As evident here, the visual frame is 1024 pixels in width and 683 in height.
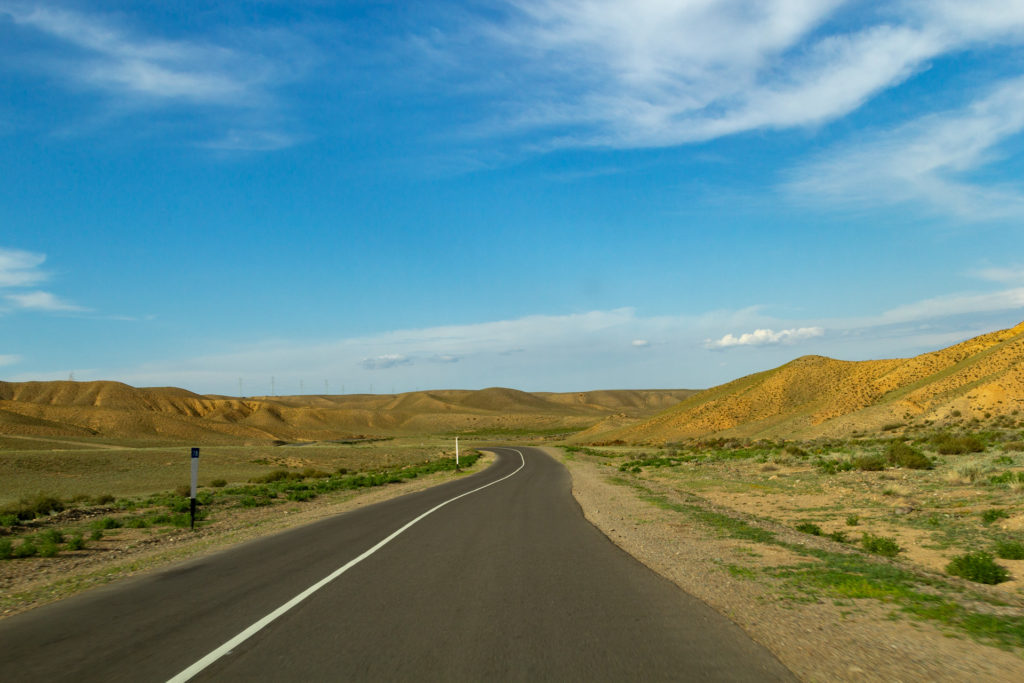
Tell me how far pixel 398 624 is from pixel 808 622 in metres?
4.18

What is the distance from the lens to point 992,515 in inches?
571

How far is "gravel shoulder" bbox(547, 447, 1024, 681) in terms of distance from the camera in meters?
5.34

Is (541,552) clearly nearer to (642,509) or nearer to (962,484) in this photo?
(642,509)

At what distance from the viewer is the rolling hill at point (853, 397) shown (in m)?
56.2

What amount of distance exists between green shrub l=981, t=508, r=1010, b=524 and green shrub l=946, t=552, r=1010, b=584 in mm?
5401

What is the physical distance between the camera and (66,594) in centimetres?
929

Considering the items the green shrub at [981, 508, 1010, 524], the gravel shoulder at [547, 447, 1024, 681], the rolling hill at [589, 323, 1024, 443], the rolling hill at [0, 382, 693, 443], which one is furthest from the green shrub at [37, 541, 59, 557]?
the rolling hill at [0, 382, 693, 443]

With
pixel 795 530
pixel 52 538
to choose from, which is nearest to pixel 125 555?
pixel 52 538

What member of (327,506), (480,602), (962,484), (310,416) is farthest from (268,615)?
(310,416)

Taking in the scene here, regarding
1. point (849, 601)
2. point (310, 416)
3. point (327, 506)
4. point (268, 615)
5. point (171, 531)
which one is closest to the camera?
point (268, 615)

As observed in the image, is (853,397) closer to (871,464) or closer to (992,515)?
(871,464)

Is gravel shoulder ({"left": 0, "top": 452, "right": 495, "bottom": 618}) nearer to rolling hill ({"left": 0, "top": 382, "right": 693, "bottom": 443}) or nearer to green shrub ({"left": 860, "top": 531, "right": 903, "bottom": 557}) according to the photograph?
green shrub ({"left": 860, "top": 531, "right": 903, "bottom": 557})

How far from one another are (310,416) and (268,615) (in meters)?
201

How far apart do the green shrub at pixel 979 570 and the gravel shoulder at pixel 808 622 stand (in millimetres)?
2039
